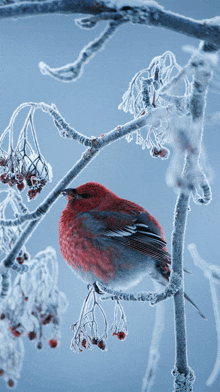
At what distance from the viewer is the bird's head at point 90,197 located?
24.1 inches

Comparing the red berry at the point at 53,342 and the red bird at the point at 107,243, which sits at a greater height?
the red bird at the point at 107,243

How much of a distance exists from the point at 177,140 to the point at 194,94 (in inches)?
3.4

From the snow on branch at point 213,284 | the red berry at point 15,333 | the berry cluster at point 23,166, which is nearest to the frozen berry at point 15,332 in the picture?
the red berry at point 15,333

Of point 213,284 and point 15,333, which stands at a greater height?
point 213,284

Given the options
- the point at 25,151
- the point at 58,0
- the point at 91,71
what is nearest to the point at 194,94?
the point at 58,0

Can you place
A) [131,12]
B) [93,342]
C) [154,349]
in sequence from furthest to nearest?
[154,349] → [93,342] → [131,12]

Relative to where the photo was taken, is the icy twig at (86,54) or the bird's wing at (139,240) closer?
the icy twig at (86,54)

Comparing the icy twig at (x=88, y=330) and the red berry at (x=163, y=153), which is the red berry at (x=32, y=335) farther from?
the red berry at (x=163, y=153)

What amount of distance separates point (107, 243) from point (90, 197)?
0.09 meters

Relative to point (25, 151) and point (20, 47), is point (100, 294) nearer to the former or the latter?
point (25, 151)

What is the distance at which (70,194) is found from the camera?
1.91 feet

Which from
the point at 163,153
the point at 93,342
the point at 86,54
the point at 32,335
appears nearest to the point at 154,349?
the point at 93,342

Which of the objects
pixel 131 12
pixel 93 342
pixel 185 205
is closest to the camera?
pixel 131 12

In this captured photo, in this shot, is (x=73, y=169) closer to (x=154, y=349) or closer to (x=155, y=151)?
(x=155, y=151)
